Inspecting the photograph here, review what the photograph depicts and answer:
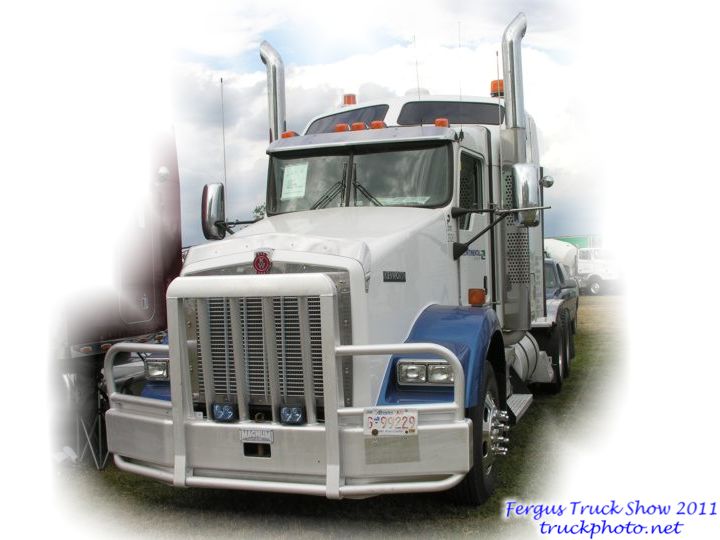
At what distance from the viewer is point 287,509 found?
551cm

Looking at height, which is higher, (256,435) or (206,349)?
(206,349)

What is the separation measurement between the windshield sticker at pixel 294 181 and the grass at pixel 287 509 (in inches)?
99.7

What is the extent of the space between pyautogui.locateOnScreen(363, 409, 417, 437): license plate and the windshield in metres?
2.08

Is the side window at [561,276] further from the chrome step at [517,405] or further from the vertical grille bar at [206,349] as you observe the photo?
the vertical grille bar at [206,349]

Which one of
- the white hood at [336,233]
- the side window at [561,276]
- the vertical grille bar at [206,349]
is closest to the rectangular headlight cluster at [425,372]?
the white hood at [336,233]

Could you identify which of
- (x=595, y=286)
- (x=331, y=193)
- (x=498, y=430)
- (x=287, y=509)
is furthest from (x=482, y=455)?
(x=595, y=286)

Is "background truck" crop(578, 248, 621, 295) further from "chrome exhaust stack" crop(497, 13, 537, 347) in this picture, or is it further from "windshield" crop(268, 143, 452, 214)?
"windshield" crop(268, 143, 452, 214)

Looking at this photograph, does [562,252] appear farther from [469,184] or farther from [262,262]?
[262,262]

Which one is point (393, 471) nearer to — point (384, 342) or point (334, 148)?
point (384, 342)

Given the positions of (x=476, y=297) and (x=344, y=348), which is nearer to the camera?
(x=344, y=348)

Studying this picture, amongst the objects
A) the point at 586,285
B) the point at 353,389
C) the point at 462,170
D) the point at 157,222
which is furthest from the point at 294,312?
the point at 586,285

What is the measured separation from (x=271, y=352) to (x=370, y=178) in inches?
83.3

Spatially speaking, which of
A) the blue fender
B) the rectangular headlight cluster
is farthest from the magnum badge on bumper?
the rectangular headlight cluster

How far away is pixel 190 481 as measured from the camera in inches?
197
